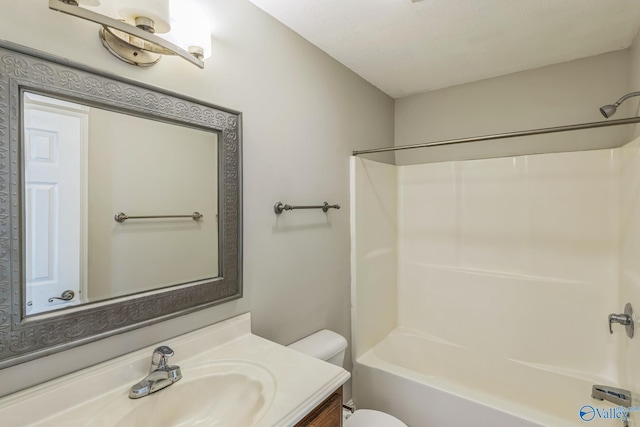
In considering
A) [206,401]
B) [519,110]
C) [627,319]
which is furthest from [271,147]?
[627,319]

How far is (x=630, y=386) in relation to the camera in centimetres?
157

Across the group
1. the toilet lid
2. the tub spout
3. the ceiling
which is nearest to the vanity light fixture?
the ceiling

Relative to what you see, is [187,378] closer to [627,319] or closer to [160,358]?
[160,358]

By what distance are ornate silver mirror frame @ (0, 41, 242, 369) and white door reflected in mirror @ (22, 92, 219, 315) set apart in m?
0.02

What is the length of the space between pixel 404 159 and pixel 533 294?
1.41 metres

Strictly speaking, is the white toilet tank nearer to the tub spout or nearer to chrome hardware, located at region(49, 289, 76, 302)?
chrome hardware, located at region(49, 289, 76, 302)

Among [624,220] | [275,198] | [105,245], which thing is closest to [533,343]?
[624,220]

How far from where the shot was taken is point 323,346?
64.5 inches

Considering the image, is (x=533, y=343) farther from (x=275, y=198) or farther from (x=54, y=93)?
(x=54, y=93)

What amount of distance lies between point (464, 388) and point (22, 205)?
2157mm

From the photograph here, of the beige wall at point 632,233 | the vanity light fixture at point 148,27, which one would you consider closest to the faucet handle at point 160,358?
the vanity light fixture at point 148,27

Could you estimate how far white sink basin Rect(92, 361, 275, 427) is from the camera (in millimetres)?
895

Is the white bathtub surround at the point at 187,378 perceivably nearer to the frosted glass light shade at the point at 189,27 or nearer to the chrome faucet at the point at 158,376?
the chrome faucet at the point at 158,376

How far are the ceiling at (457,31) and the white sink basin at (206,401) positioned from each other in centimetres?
159
